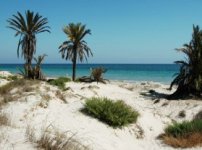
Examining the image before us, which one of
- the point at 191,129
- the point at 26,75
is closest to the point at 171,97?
the point at 26,75

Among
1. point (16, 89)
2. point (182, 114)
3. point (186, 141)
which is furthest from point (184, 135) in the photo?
point (182, 114)

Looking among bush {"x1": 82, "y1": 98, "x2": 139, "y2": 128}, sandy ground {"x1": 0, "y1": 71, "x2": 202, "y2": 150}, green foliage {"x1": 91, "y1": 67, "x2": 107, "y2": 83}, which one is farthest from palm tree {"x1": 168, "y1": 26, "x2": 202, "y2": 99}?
bush {"x1": 82, "y1": 98, "x2": 139, "y2": 128}

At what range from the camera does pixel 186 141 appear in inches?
464

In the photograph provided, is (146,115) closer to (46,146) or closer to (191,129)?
(191,129)

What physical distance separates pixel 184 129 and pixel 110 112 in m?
2.28

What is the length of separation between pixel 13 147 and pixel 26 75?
2412 centimetres

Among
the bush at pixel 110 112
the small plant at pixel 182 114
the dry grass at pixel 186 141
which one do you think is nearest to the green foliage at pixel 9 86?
the bush at pixel 110 112

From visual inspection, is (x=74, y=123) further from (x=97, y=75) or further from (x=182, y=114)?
(x=97, y=75)

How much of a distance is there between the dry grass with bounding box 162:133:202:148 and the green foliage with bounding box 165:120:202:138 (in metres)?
0.31

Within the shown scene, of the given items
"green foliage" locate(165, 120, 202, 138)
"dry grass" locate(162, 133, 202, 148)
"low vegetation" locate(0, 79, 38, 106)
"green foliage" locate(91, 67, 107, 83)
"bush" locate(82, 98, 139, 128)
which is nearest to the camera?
"dry grass" locate(162, 133, 202, 148)

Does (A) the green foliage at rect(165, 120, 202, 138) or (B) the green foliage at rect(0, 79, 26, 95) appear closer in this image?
(A) the green foliage at rect(165, 120, 202, 138)

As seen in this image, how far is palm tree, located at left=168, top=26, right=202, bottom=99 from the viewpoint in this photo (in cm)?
2922

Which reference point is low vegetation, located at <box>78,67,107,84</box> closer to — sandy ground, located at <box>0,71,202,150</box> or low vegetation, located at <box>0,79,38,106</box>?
low vegetation, located at <box>0,79,38,106</box>

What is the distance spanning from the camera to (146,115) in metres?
15.0
